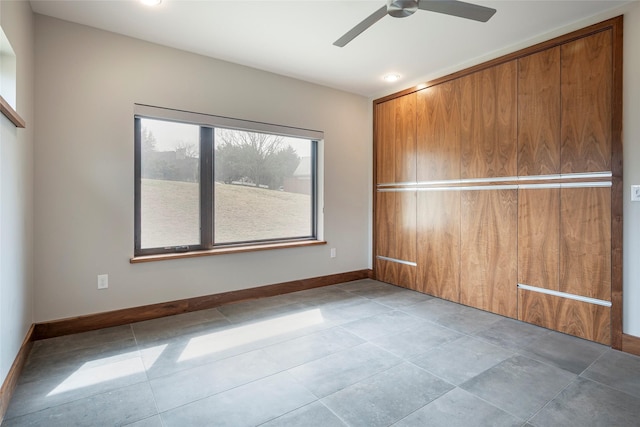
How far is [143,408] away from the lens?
1702 millimetres

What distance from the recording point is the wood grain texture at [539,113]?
2.68 meters

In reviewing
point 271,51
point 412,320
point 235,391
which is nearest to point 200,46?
point 271,51

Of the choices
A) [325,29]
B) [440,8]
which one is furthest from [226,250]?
→ [440,8]

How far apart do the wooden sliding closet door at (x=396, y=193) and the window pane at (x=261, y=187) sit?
93 cm

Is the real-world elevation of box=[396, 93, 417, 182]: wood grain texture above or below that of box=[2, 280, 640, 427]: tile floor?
above

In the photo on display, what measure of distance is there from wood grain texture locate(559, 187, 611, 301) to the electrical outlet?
12.0ft

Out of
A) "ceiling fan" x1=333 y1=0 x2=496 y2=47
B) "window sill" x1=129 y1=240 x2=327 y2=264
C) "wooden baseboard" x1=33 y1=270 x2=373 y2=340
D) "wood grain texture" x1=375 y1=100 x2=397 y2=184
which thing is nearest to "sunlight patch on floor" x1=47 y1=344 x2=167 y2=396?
"wooden baseboard" x1=33 y1=270 x2=373 y2=340

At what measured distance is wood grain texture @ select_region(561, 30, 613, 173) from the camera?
242 cm

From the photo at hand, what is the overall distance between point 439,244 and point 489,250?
0.54 meters

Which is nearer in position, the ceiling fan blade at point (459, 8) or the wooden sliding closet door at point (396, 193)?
the ceiling fan blade at point (459, 8)

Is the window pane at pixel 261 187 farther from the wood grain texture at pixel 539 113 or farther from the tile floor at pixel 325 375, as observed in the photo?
the wood grain texture at pixel 539 113

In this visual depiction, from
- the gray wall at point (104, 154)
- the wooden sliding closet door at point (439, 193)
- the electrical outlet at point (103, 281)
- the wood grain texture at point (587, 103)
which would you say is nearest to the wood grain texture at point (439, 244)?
the wooden sliding closet door at point (439, 193)

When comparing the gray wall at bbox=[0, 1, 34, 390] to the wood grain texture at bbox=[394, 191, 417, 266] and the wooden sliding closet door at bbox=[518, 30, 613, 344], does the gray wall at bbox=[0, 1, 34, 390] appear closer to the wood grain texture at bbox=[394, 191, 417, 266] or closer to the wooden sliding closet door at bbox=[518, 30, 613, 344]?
the wood grain texture at bbox=[394, 191, 417, 266]

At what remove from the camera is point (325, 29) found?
2.69 meters
